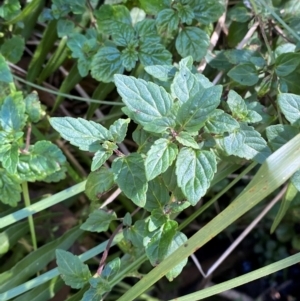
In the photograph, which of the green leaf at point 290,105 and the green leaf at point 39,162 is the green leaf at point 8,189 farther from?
the green leaf at point 290,105

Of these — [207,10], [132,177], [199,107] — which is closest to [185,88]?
[199,107]

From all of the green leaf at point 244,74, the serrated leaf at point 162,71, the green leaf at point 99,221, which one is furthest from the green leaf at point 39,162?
the green leaf at point 244,74

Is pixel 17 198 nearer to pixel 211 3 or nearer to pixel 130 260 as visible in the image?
pixel 130 260

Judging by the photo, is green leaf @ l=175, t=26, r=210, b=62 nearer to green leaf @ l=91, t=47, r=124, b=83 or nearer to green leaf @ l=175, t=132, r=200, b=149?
green leaf @ l=91, t=47, r=124, b=83

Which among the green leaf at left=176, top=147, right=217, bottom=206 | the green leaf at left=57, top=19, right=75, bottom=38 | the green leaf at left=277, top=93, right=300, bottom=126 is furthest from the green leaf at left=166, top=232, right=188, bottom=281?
the green leaf at left=57, top=19, right=75, bottom=38

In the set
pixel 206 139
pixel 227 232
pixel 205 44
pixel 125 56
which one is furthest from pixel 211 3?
pixel 227 232

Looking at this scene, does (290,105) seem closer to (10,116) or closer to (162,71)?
(162,71)

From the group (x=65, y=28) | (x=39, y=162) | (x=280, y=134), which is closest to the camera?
(x=280, y=134)
